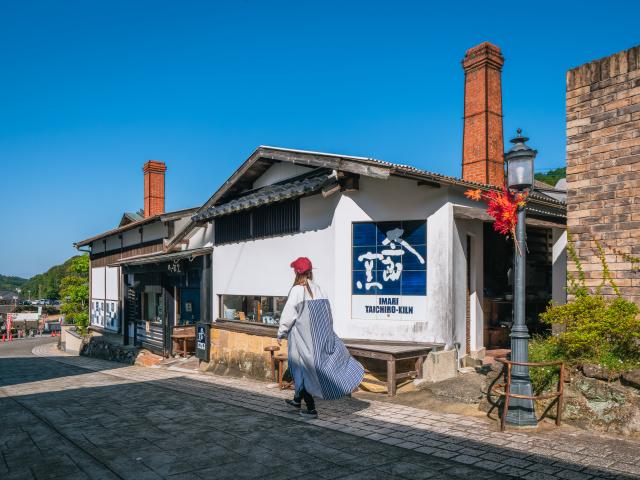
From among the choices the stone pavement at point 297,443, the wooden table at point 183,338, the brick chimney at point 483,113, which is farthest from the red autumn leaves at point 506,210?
the wooden table at point 183,338

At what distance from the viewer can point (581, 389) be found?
20.7ft

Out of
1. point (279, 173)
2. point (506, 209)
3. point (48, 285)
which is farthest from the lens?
point (48, 285)

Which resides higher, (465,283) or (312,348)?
(465,283)

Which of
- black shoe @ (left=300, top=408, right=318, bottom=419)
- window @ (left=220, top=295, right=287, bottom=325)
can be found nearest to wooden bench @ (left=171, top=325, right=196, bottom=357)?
window @ (left=220, top=295, right=287, bottom=325)

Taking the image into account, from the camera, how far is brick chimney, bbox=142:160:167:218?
2392 centimetres

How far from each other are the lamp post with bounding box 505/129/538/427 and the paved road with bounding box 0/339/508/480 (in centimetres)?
163

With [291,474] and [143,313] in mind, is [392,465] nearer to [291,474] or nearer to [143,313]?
[291,474]

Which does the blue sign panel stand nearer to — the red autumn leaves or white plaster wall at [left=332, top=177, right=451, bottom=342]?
white plaster wall at [left=332, top=177, right=451, bottom=342]

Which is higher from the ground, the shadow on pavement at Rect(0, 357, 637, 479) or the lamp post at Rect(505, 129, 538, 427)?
the lamp post at Rect(505, 129, 538, 427)

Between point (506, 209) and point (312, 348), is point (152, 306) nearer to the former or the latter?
point (312, 348)

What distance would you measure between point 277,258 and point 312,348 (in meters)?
4.98

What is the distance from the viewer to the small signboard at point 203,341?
520 inches

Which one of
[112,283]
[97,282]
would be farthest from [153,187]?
[97,282]

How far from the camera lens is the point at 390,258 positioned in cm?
930
